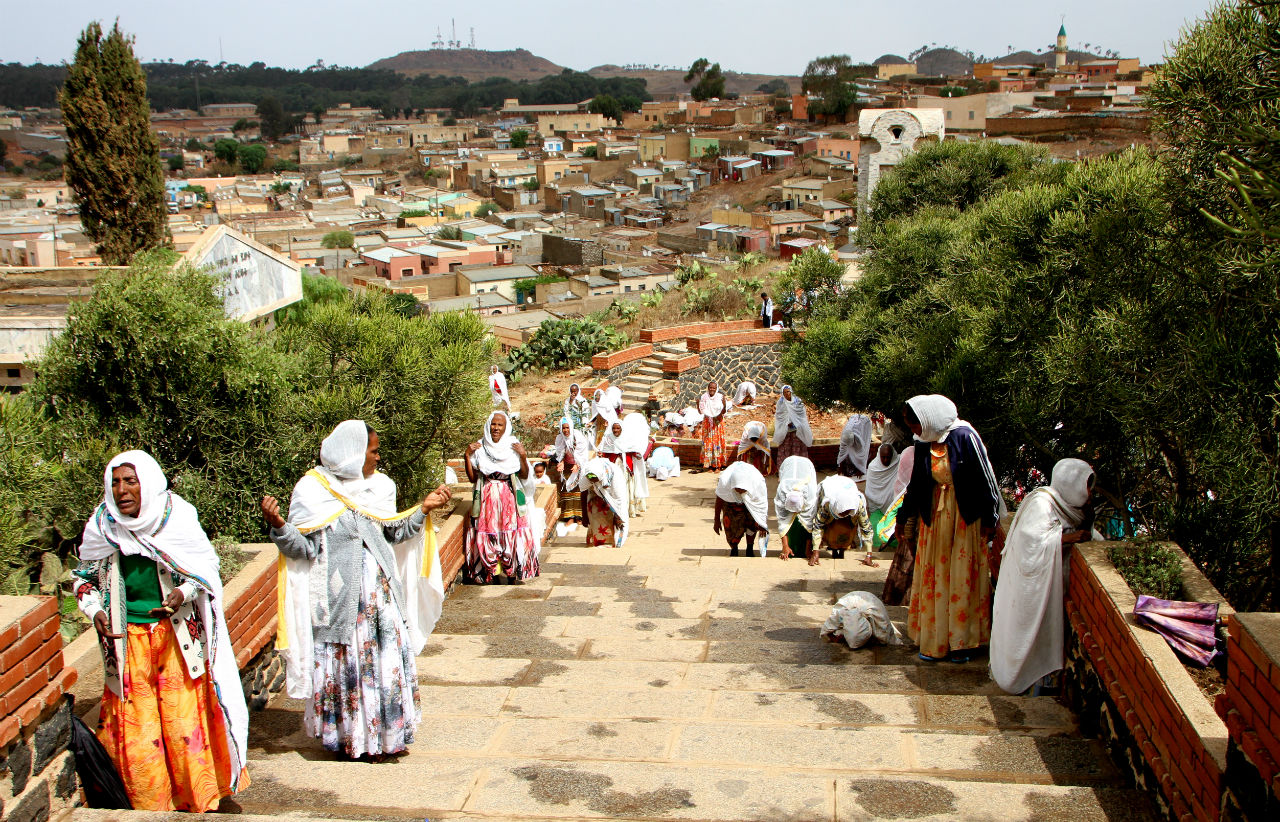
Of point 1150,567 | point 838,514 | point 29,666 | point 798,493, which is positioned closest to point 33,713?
point 29,666

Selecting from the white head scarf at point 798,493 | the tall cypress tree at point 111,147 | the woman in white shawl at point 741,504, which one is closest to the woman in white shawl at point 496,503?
the woman in white shawl at point 741,504

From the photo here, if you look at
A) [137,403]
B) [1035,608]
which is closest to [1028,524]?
[1035,608]

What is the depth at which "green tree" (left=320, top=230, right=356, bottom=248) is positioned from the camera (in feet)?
241

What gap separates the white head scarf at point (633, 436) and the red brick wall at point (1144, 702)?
23.0 ft

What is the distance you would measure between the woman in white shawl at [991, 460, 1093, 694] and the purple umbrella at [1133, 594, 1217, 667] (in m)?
0.81

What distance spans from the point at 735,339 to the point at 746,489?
11.7 meters

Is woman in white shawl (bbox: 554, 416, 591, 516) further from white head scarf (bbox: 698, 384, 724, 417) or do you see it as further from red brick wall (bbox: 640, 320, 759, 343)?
red brick wall (bbox: 640, 320, 759, 343)

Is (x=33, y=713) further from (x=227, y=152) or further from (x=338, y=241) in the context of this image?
(x=227, y=152)

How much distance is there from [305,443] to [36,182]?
460ft

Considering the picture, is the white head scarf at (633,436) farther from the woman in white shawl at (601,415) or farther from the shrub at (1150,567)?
the shrub at (1150,567)

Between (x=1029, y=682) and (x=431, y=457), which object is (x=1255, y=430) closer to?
(x=1029, y=682)

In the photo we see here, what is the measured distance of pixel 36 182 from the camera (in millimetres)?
126062

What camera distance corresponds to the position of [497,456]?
7.55 metres

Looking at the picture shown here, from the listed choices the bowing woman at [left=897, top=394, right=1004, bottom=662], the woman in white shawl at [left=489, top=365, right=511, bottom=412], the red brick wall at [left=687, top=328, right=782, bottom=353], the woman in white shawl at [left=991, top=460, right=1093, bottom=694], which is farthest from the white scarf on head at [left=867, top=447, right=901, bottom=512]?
the red brick wall at [left=687, top=328, right=782, bottom=353]
